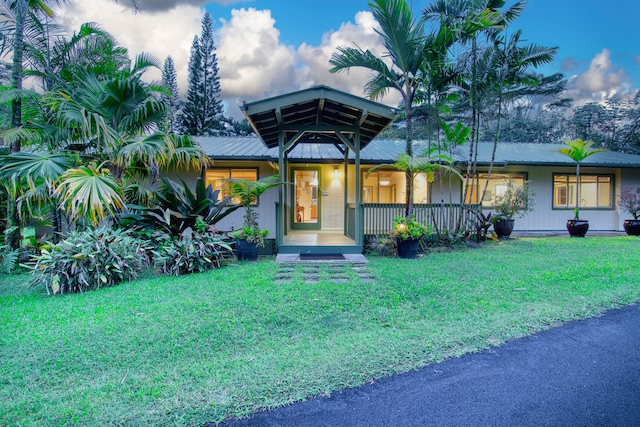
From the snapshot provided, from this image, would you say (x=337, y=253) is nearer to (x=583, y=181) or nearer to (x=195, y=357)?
(x=195, y=357)

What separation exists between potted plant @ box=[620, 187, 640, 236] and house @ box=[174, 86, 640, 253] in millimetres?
929

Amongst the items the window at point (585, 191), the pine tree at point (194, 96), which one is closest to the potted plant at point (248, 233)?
the window at point (585, 191)

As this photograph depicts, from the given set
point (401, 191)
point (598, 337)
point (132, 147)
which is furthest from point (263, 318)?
point (401, 191)

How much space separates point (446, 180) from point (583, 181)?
518cm

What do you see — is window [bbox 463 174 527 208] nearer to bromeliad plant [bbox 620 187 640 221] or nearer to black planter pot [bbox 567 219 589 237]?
black planter pot [bbox 567 219 589 237]

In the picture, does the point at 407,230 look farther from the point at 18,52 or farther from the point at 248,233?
the point at 18,52

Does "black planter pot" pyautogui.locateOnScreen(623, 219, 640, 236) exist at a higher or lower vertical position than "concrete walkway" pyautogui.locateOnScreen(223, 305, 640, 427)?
higher

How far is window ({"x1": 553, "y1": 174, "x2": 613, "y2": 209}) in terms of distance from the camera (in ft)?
38.8

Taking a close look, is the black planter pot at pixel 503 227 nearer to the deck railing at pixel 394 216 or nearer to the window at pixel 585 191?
the deck railing at pixel 394 216

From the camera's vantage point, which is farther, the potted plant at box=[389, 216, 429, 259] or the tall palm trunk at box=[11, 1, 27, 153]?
the potted plant at box=[389, 216, 429, 259]

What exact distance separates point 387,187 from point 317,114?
5.02 m

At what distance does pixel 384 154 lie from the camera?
11164 mm

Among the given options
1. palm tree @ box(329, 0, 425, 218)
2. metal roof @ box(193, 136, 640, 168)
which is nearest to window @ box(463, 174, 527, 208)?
metal roof @ box(193, 136, 640, 168)

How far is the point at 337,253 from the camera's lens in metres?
7.34
